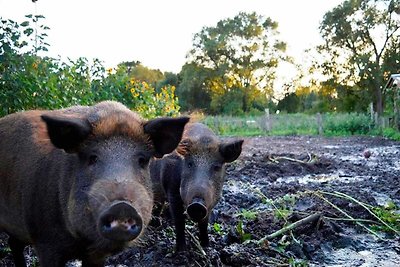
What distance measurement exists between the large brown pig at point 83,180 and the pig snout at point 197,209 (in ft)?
4.10

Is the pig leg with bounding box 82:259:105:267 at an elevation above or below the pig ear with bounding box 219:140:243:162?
below

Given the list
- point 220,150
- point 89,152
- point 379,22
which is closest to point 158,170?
point 220,150

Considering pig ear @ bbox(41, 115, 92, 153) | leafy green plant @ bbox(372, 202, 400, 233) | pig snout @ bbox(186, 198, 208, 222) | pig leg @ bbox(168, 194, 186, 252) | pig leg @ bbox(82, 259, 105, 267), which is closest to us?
pig ear @ bbox(41, 115, 92, 153)

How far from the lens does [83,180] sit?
2857 millimetres

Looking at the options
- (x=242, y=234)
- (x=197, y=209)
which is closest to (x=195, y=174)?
(x=197, y=209)

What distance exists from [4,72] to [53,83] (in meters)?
0.75

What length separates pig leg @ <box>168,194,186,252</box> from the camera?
193 inches

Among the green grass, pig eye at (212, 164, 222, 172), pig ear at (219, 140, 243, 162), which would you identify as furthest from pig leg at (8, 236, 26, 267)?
the green grass

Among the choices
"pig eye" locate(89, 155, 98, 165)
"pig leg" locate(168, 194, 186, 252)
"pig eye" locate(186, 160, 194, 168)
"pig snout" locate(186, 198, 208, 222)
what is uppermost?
"pig eye" locate(89, 155, 98, 165)

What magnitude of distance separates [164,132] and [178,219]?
6.57ft

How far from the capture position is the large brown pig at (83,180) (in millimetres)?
2525

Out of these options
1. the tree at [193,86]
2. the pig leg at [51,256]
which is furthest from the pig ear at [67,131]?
the tree at [193,86]

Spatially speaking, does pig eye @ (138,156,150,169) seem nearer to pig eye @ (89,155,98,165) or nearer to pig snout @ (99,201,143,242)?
pig eye @ (89,155,98,165)

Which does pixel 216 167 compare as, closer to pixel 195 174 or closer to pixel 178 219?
pixel 195 174
